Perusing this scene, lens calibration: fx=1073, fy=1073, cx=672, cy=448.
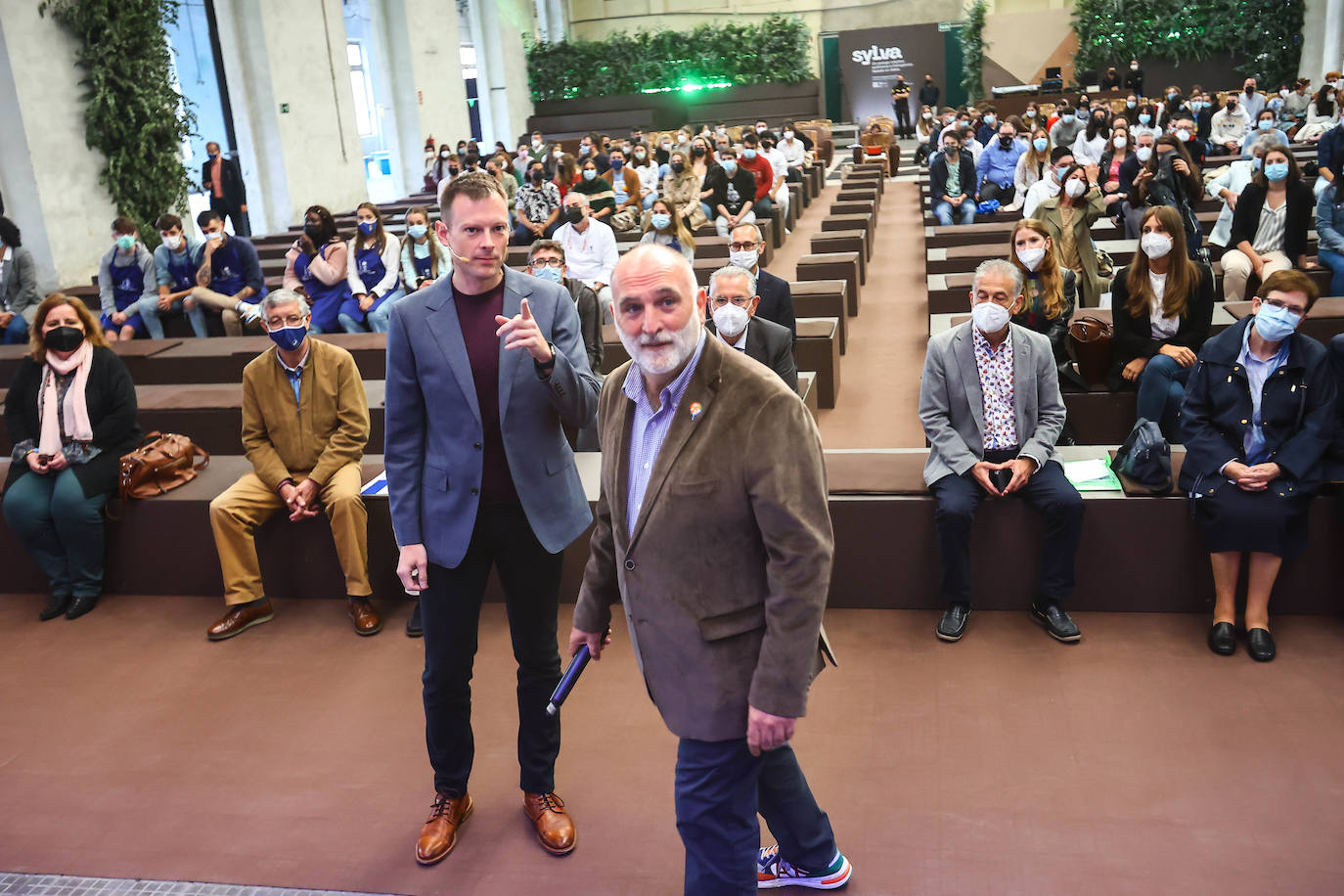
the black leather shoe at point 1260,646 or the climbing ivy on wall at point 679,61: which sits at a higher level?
the climbing ivy on wall at point 679,61

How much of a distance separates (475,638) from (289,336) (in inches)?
75.8

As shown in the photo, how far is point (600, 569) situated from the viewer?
2240 millimetres

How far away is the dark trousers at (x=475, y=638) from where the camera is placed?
2.56 meters

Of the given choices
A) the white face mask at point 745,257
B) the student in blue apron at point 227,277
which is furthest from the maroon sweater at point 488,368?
the student in blue apron at point 227,277

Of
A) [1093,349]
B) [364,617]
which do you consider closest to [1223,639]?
[1093,349]

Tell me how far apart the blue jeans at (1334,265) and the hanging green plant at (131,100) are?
33.7 feet

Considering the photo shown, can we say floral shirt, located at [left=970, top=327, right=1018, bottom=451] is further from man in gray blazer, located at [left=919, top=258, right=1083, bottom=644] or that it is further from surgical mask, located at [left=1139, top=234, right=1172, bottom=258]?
surgical mask, located at [left=1139, top=234, right=1172, bottom=258]

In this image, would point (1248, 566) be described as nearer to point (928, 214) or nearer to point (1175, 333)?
point (1175, 333)

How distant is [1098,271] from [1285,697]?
4340mm

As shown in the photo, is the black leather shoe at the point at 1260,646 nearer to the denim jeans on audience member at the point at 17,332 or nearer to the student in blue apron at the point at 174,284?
the student in blue apron at the point at 174,284

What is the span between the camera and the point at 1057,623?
11.7ft

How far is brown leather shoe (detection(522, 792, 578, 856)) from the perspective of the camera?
2.65 m

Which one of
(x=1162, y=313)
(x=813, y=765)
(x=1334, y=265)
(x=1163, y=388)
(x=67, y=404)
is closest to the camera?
(x=813, y=765)

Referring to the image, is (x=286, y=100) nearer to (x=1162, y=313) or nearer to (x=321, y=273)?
(x=321, y=273)
